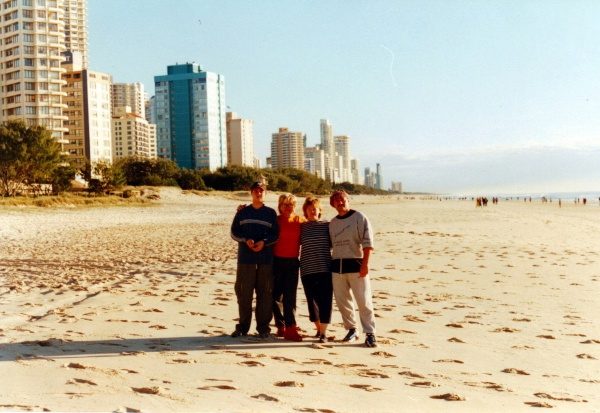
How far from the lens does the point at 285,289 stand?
6.20 metres

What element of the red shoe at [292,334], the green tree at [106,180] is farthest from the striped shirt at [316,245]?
the green tree at [106,180]

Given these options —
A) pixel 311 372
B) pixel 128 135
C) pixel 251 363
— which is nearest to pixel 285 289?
pixel 251 363

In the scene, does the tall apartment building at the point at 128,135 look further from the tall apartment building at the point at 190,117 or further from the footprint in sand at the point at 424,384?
the footprint in sand at the point at 424,384

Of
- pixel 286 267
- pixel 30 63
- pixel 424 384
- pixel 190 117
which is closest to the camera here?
pixel 424 384

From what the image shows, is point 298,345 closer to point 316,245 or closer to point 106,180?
point 316,245

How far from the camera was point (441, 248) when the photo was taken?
15906mm

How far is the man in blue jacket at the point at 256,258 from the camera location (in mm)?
6039

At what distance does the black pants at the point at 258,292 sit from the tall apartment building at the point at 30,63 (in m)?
84.4

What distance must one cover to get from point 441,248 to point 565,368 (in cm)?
1101

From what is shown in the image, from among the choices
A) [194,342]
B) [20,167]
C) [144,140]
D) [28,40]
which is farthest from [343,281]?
[144,140]

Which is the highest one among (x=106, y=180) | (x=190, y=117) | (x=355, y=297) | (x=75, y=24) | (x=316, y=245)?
(x=75, y=24)

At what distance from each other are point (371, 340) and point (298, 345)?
29.2 inches

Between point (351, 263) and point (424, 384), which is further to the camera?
point (351, 263)

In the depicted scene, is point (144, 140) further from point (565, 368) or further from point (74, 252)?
point (565, 368)
